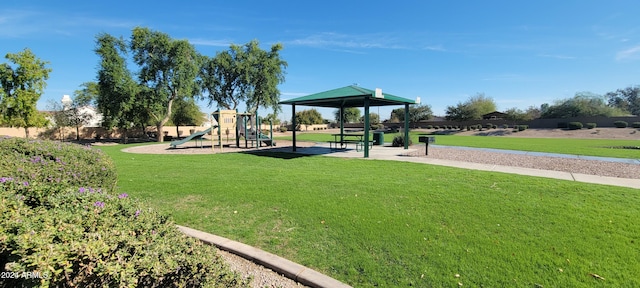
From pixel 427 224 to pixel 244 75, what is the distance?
29.6 m

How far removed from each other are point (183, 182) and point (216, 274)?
5.79 meters

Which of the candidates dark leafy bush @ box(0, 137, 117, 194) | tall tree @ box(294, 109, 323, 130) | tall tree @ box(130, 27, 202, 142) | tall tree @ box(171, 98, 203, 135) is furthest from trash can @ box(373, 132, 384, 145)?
tall tree @ box(294, 109, 323, 130)

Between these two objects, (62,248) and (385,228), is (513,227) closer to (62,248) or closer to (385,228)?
(385,228)

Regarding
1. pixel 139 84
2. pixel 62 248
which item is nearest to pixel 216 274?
pixel 62 248

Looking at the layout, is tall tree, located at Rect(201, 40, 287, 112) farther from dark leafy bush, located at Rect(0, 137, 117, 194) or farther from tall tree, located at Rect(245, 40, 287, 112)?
dark leafy bush, located at Rect(0, 137, 117, 194)

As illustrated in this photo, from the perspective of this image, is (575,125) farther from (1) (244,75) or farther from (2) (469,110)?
(1) (244,75)

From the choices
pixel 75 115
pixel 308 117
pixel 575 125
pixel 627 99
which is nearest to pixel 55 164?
pixel 75 115

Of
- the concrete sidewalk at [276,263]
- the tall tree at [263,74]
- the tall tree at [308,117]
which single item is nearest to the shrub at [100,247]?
the concrete sidewalk at [276,263]

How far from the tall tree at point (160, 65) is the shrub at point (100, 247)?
27.1m

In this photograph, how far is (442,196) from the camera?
5.61 metres

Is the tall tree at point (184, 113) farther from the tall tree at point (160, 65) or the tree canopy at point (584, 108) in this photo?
the tree canopy at point (584, 108)

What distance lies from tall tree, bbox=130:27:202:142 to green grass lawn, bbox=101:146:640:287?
73.3 feet

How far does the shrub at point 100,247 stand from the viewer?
167 cm

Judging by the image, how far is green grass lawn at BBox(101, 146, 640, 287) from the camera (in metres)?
3.04
